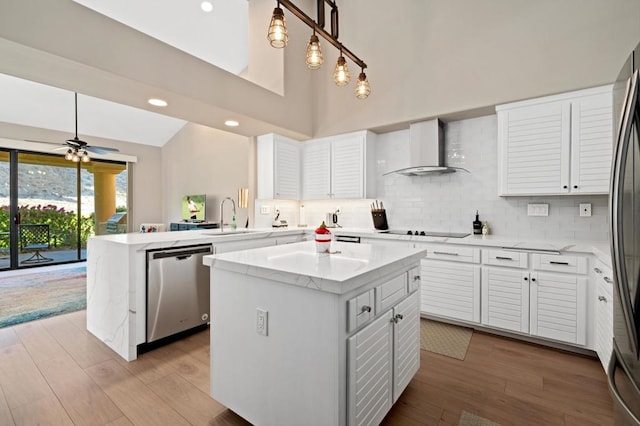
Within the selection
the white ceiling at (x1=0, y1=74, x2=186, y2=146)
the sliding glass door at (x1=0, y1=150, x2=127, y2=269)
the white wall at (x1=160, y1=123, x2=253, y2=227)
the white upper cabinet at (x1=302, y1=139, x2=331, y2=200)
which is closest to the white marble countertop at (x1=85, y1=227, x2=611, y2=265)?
the white upper cabinet at (x1=302, y1=139, x2=331, y2=200)

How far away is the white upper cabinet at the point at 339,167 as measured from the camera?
411cm

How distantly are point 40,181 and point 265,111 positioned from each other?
217 inches

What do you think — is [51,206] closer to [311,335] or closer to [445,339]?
[311,335]

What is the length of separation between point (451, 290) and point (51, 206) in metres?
7.65

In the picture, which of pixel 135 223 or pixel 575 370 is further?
pixel 135 223

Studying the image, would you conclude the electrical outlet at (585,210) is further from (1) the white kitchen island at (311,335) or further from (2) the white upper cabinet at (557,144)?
(1) the white kitchen island at (311,335)

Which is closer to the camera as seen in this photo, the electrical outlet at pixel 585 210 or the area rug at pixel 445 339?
the area rug at pixel 445 339

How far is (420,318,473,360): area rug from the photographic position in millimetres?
2578

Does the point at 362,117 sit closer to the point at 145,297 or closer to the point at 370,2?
the point at 370,2

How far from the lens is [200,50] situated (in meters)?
5.44

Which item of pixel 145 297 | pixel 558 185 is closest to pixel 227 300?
pixel 145 297

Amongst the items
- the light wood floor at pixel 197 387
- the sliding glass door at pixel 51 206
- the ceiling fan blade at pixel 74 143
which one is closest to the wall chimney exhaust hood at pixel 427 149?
the light wood floor at pixel 197 387

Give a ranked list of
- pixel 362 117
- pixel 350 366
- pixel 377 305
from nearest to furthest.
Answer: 1. pixel 350 366
2. pixel 377 305
3. pixel 362 117

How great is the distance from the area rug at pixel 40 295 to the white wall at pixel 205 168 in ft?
8.98
